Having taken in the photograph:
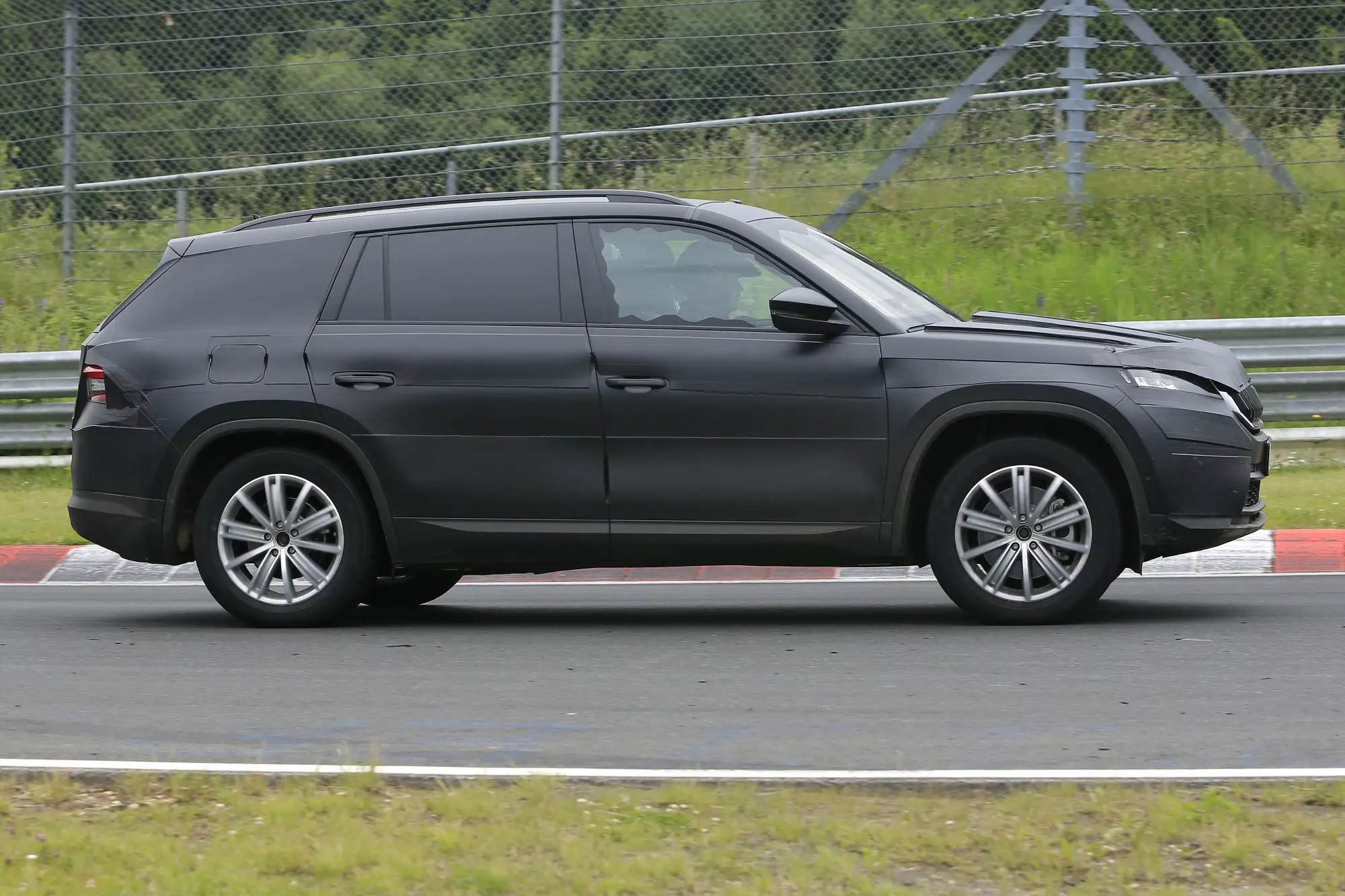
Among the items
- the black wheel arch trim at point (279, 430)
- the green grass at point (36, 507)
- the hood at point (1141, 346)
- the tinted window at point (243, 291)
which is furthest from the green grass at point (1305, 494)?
the green grass at point (36, 507)

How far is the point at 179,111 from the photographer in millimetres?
15594

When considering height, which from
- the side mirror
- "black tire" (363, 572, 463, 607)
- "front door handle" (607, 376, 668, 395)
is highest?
the side mirror

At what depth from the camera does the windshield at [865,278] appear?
8047 mm

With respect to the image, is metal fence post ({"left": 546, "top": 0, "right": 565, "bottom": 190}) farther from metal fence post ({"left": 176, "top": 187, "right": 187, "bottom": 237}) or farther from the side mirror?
the side mirror

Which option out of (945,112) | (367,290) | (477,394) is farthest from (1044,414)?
(945,112)

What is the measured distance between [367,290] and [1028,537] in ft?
9.63

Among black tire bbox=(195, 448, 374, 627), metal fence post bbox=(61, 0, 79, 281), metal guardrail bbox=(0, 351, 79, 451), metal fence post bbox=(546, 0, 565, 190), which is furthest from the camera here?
metal fence post bbox=(61, 0, 79, 281)

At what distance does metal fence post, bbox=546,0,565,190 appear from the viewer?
14.6 m

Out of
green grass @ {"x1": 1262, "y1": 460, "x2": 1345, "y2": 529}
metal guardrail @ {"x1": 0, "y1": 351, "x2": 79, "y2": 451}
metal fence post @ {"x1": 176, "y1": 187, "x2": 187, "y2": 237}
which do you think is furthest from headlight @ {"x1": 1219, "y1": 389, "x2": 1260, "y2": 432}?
metal fence post @ {"x1": 176, "y1": 187, "x2": 187, "y2": 237}

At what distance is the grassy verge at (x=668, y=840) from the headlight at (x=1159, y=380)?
2.94 m

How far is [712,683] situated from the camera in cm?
683

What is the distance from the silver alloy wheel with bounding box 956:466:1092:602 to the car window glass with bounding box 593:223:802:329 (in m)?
1.12

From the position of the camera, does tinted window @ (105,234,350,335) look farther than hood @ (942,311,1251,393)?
Yes

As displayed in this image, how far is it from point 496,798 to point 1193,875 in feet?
5.62
